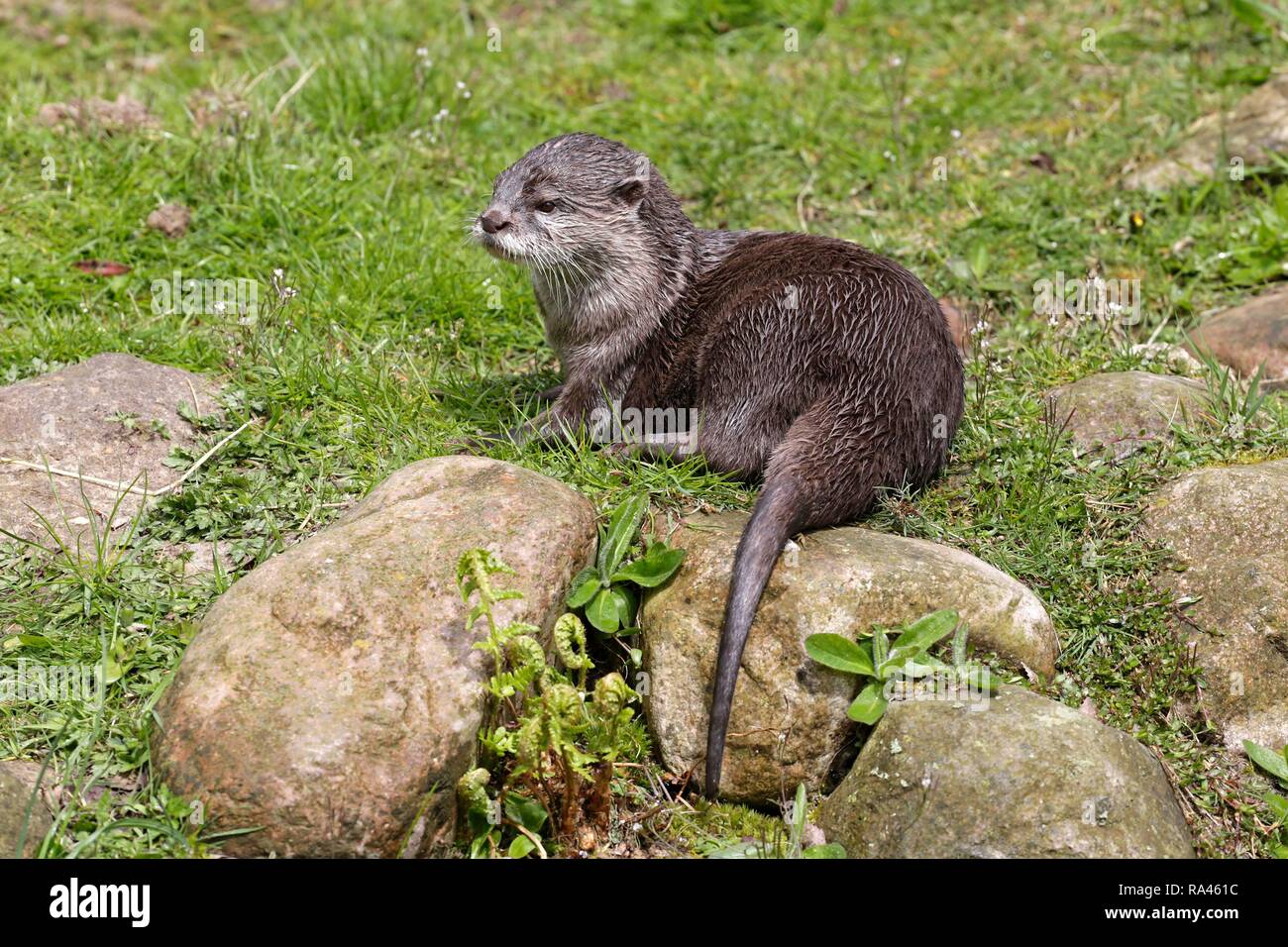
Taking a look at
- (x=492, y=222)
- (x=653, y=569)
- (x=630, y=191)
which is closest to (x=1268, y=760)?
(x=653, y=569)

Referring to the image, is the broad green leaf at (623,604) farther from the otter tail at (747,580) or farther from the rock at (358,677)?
the otter tail at (747,580)

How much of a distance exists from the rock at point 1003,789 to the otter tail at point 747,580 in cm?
24

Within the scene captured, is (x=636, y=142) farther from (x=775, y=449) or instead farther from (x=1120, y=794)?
(x=1120, y=794)

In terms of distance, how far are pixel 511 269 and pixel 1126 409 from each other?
1726 mm

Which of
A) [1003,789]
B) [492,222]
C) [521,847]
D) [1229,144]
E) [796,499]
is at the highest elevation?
[1229,144]

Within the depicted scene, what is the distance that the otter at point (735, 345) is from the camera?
2635 mm

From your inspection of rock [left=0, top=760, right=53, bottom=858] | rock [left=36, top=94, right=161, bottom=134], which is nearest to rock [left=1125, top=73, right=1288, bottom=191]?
rock [left=36, top=94, right=161, bottom=134]

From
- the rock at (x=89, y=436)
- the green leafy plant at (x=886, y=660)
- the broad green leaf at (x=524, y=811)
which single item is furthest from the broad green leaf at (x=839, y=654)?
the rock at (x=89, y=436)

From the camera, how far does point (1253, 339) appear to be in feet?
11.5

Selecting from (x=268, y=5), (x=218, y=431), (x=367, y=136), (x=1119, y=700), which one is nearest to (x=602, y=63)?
(x=367, y=136)

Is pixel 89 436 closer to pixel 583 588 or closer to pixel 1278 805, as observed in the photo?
pixel 583 588

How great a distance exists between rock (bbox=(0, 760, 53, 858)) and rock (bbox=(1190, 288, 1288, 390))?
290 cm

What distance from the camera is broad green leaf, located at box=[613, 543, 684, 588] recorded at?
2.56 metres

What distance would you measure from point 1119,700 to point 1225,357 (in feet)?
4.37
